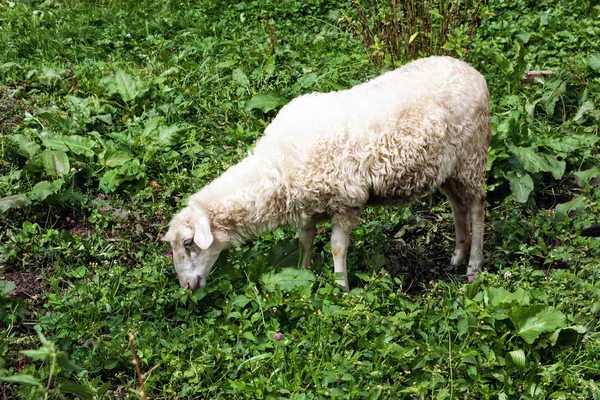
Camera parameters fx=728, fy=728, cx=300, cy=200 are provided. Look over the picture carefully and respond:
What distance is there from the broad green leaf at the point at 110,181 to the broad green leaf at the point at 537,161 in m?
2.80

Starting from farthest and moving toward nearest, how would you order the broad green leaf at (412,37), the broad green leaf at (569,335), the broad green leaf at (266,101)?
the broad green leaf at (266,101)
the broad green leaf at (412,37)
the broad green leaf at (569,335)

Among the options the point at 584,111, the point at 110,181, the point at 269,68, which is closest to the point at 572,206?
the point at 584,111

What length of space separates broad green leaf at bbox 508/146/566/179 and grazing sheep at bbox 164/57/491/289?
89cm

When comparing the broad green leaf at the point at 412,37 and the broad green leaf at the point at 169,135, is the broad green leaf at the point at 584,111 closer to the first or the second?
the broad green leaf at the point at 412,37

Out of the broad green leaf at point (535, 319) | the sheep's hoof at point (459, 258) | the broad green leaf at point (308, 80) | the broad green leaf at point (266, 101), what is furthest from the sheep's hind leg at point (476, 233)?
the broad green leaf at point (308, 80)

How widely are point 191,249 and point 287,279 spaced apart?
1.90 feet

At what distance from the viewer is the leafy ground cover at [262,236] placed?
358cm

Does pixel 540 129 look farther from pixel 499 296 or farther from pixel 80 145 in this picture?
pixel 80 145

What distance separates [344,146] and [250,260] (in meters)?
0.95

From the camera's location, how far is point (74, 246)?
468cm

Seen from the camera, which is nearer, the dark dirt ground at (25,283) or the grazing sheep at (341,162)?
the grazing sheep at (341,162)

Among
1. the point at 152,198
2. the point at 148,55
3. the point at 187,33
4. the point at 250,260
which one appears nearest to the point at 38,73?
the point at 148,55

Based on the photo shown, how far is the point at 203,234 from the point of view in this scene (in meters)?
3.97

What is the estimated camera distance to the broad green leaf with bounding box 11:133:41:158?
531 centimetres
